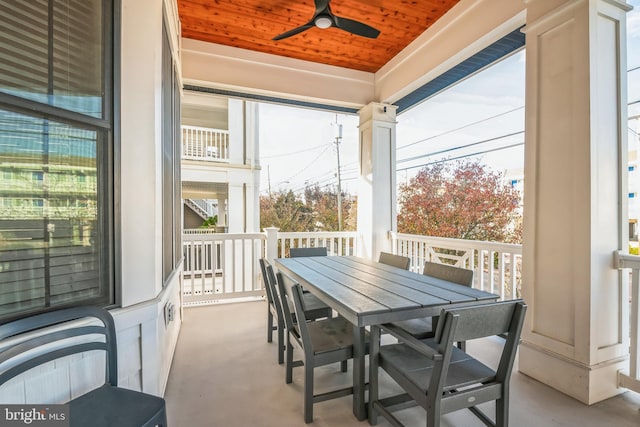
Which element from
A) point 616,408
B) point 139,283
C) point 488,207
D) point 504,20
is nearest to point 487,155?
point 488,207

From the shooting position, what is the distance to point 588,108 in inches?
78.1

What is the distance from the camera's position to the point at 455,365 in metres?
1.57

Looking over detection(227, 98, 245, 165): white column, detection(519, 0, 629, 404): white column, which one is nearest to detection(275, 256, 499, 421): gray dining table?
detection(519, 0, 629, 404): white column

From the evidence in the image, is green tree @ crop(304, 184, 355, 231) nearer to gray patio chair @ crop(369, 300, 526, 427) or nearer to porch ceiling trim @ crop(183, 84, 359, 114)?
porch ceiling trim @ crop(183, 84, 359, 114)

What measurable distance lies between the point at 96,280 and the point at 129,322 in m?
0.29

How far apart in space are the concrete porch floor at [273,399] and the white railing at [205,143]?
227 inches

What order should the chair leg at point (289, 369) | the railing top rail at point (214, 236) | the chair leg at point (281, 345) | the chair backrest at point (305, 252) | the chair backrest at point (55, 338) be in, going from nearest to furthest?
the chair backrest at point (55, 338), the chair leg at point (289, 369), the chair leg at point (281, 345), the chair backrest at point (305, 252), the railing top rail at point (214, 236)

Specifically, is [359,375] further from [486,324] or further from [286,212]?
[286,212]

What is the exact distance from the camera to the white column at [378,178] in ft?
15.1

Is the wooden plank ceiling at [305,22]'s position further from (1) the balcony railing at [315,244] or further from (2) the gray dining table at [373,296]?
(2) the gray dining table at [373,296]

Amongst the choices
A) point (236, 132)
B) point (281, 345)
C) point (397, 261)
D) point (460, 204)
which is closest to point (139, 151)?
point (281, 345)

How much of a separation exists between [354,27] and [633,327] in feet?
10.8

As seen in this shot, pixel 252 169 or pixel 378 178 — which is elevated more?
pixel 252 169

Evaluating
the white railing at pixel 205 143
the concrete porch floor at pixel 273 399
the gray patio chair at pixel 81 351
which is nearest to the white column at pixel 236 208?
the white railing at pixel 205 143
